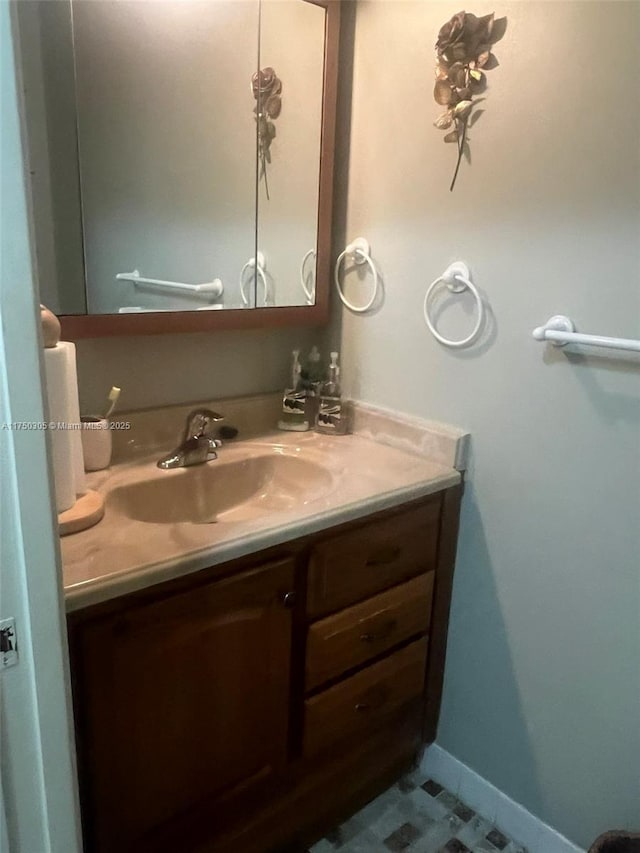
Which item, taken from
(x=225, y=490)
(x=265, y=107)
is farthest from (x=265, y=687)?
(x=265, y=107)

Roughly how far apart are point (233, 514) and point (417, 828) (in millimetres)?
870

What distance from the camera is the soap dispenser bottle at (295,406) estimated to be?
1.81 metres

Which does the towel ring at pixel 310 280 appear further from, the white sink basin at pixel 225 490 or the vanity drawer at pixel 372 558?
the vanity drawer at pixel 372 558

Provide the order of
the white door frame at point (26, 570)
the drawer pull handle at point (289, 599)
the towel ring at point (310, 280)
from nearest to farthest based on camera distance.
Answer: the white door frame at point (26, 570) < the drawer pull handle at point (289, 599) < the towel ring at point (310, 280)

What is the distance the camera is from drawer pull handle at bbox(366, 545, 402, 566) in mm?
1467

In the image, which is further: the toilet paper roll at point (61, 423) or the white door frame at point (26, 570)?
the toilet paper roll at point (61, 423)

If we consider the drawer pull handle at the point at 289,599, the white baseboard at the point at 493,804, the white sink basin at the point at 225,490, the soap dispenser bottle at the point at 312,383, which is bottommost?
the white baseboard at the point at 493,804

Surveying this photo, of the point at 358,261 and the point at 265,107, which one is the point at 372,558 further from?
the point at 265,107

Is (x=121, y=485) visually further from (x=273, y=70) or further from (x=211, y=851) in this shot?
(x=273, y=70)

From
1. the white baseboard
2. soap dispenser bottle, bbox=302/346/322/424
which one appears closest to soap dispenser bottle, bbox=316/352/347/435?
soap dispenser bottle, bbox=302/346/322/424

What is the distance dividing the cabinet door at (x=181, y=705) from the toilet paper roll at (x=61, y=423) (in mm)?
263

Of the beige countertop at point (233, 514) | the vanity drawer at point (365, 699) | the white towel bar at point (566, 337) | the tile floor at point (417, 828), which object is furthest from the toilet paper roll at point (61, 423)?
the tile floor at point (417, 828)

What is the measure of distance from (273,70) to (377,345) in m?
0.69

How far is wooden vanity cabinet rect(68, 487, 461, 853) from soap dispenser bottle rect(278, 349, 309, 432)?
45cm
